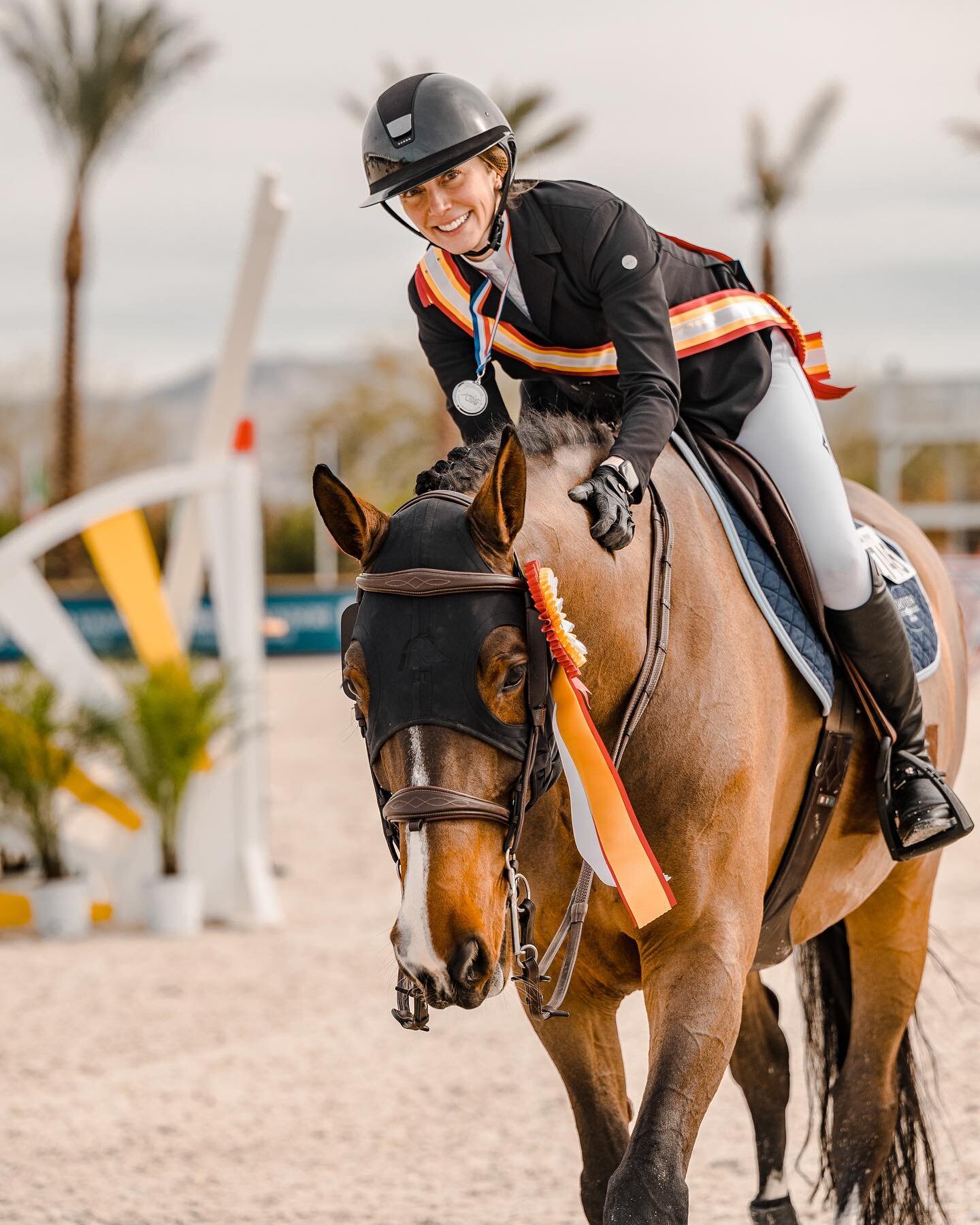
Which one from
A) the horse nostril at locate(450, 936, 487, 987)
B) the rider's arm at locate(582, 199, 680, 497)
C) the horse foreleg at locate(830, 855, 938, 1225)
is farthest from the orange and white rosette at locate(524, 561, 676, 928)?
the horse foreleg at locate(830, 855, 938, 1225)

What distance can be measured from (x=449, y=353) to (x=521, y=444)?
2.57 ft

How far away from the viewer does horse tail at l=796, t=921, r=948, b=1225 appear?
12.8 feet

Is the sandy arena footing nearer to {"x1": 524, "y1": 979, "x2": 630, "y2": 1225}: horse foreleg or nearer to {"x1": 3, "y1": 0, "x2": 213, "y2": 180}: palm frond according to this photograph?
{"x1": 524, "y1": 979, "x2": 630, "y2": 1225}: horse foreleg

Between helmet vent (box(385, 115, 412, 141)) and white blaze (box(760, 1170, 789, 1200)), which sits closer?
helmet vent (box(385, 115, 412, 141))

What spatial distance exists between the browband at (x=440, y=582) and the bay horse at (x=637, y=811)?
0.04m

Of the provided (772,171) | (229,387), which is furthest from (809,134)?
(229,387)

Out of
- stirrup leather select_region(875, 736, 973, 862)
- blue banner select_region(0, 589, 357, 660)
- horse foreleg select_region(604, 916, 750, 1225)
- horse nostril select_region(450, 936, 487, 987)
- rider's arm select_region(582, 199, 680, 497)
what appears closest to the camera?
horse nostril select_region(450, 936, 487, 987)

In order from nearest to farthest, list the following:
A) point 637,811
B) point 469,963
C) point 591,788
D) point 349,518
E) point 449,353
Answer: point 469,963 → point 349,518 → point 591,788 → point 637,811 → point 449,353

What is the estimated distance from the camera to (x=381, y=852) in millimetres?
10820

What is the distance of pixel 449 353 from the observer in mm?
3252

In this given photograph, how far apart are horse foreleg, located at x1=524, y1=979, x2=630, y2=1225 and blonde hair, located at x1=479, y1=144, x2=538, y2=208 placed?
161 cm

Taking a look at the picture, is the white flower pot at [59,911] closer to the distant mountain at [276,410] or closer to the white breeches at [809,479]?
the distant mountain at [276,410]

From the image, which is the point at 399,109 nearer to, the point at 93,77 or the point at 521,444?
the point at 521,444

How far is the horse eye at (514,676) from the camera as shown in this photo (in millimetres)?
2303
